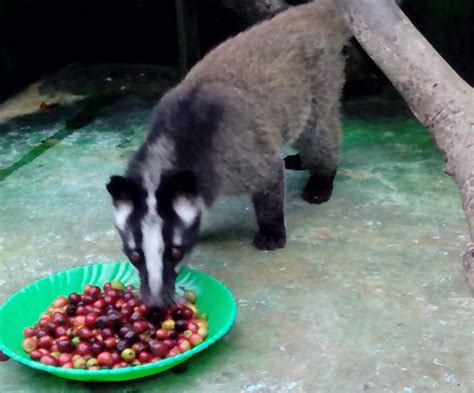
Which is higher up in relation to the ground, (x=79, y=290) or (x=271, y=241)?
(x=79, y=290)

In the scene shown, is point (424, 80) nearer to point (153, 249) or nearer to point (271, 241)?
point (271, 241)

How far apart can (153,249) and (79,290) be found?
53 cm

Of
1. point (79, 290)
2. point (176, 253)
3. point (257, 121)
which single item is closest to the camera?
point (176, 253)

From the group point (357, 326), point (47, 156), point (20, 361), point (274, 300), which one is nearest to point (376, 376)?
point (357, 326)

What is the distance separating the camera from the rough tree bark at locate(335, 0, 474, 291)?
129 inches

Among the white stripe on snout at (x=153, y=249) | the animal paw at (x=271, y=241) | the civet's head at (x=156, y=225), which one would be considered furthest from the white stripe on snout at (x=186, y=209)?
the animal paw at (x=271, y=241)

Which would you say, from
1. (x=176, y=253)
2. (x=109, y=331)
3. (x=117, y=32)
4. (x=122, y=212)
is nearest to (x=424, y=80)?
(x=176, y=253)

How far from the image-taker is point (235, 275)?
4.19m

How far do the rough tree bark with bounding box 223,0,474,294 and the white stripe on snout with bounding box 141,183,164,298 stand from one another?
1.14m

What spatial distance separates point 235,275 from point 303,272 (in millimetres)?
318

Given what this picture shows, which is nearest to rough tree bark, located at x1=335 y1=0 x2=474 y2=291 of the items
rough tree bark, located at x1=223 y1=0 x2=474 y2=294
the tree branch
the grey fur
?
rough tree bark, located at x1=223 y1=0 x2=474 y2=294

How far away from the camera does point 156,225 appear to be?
3553mm

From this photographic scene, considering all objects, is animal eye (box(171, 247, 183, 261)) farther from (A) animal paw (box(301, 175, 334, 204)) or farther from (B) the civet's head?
(A) animal paw (box(301, 175, 334, 204))

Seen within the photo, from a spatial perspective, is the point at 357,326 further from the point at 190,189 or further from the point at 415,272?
the point at 190,189
